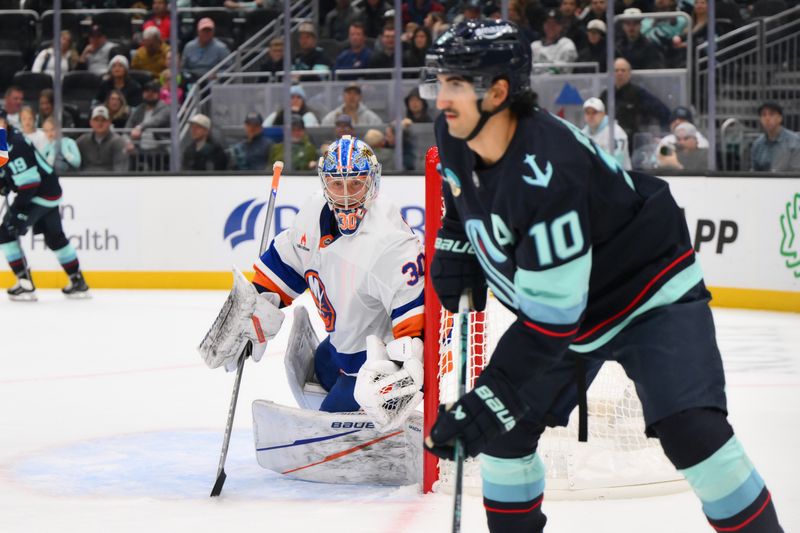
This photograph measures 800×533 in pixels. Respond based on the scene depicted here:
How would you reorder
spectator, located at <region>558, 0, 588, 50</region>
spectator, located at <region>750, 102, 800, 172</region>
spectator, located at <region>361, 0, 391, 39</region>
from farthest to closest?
spectator, located at <region>361, 0, 391, 39</region>, spectator, located at <region>558, 0, 588, 50</region>, spectator, located at <region>750, 102, 800, 172</region>

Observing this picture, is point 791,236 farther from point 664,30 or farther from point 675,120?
point 664,30

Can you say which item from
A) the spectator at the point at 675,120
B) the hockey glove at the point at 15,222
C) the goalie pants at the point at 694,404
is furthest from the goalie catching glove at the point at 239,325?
the spectator at the point at 675,120

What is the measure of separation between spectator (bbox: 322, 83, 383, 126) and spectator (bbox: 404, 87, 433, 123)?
23 centimetres

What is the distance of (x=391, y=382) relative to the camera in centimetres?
329

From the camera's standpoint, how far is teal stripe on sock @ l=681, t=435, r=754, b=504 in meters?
2.08

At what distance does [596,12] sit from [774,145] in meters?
1.58

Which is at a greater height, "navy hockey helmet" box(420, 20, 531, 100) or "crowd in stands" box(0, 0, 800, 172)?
"crowd in stands" box(0, 0, 800, 172)

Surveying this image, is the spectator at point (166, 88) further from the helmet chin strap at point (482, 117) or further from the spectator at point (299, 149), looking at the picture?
the helmet chin strap at point (482, 117)

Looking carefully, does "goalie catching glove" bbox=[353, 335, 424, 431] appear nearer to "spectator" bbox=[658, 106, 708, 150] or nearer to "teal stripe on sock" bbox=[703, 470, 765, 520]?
"teal stripe on sock" bbox=[703, 470, 765, 520]

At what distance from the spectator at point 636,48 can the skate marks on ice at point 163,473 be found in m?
5.14

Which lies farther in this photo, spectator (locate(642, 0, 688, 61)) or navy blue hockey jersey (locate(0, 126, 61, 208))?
spectator (locate(642, 0, 688, 61))

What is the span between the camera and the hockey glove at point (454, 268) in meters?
2.34

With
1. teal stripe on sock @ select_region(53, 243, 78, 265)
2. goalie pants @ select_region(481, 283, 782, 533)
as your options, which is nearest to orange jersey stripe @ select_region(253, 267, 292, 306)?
goalie pants @ select_region(481, 283, 782, 533)

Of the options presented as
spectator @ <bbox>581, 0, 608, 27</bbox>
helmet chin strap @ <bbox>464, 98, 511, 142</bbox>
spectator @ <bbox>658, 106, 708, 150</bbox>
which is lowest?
helmet chin strap @ <bbox>464, 98, 511, 142</bbox>
